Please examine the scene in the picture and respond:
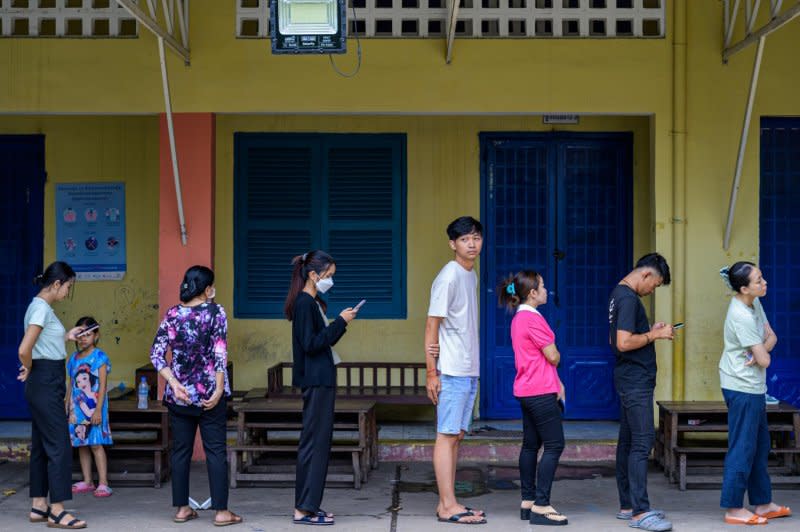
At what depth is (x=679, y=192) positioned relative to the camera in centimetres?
925

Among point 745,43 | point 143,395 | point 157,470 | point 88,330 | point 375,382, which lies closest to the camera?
point 88,330

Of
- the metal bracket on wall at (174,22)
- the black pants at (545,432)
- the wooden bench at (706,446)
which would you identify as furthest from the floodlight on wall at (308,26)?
the wooden bench at (706,446)

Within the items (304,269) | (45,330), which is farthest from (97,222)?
(304,269)

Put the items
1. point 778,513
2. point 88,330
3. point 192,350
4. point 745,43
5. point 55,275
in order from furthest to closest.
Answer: point 745,43 → point 88,330 → point 778,513 → point 55,275 → point 192,350

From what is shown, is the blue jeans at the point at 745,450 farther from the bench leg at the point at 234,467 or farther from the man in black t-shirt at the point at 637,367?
the bench leg at the point at 234,467

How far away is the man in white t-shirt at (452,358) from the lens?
712cm

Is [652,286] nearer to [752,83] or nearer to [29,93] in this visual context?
[752,83]

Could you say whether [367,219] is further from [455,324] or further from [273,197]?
[455,324]

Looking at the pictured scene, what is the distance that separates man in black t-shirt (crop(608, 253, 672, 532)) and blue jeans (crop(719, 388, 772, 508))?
52 centimetres

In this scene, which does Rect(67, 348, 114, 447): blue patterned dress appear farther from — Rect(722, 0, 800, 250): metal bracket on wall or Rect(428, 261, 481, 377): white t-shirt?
Rect(722, 0, 800, 250): metal bracket on wall

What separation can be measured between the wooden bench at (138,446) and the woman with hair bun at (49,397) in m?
1.20

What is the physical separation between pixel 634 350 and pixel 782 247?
3.38 metres

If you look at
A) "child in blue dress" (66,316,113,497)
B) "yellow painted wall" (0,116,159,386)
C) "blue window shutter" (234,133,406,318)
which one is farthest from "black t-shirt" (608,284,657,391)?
"yellow painted wall" (0,116,159,386)

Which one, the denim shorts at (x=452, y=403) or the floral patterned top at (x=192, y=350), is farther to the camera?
the denim shorts at (x=452, y=403)
